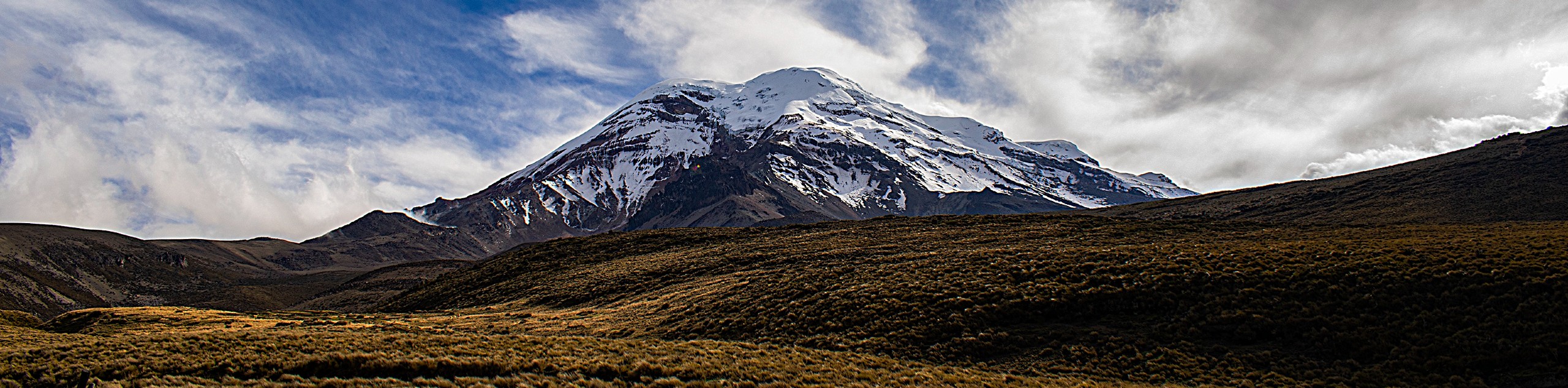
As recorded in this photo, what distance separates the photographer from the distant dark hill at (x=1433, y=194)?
94.9m

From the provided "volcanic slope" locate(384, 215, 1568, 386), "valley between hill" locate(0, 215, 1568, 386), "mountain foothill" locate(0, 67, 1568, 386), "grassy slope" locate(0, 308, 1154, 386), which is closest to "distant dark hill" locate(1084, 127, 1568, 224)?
"mountain foothill" locate(0, 67, 1568, 386)

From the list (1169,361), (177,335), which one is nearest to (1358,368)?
(1169,361)

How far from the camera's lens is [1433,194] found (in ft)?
354

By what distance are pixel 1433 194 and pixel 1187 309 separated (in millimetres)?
112608

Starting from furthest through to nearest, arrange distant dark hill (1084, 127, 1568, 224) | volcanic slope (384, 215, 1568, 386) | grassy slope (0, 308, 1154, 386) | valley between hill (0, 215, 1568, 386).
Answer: distant dark hill (1084, 127, 1568, 224) → volcanic slope (384, 215, 1568, 386) → valley between hill (0, 215, 1568, 386) → grassy slope (0, 308, 1154, 386)

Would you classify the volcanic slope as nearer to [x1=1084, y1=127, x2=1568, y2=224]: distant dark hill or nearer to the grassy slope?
the grassy slope

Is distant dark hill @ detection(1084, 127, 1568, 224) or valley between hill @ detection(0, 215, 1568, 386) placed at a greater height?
distant dark hill @ detection(1084, 127, 1568, 224)

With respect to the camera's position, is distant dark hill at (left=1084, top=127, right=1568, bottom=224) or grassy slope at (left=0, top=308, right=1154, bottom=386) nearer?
grassy slope at (left=0, top=308, right=1154, bottom=386)

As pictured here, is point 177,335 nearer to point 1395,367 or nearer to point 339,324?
point 339,324

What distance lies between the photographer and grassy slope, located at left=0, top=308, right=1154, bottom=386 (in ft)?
69.3

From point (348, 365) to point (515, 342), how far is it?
6295mm

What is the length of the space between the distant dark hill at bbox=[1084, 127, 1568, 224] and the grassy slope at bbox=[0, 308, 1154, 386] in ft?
315

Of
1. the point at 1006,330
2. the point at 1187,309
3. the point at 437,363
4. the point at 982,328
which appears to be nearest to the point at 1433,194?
the point at 1187,309

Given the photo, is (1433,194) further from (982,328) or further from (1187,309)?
(982,328)
